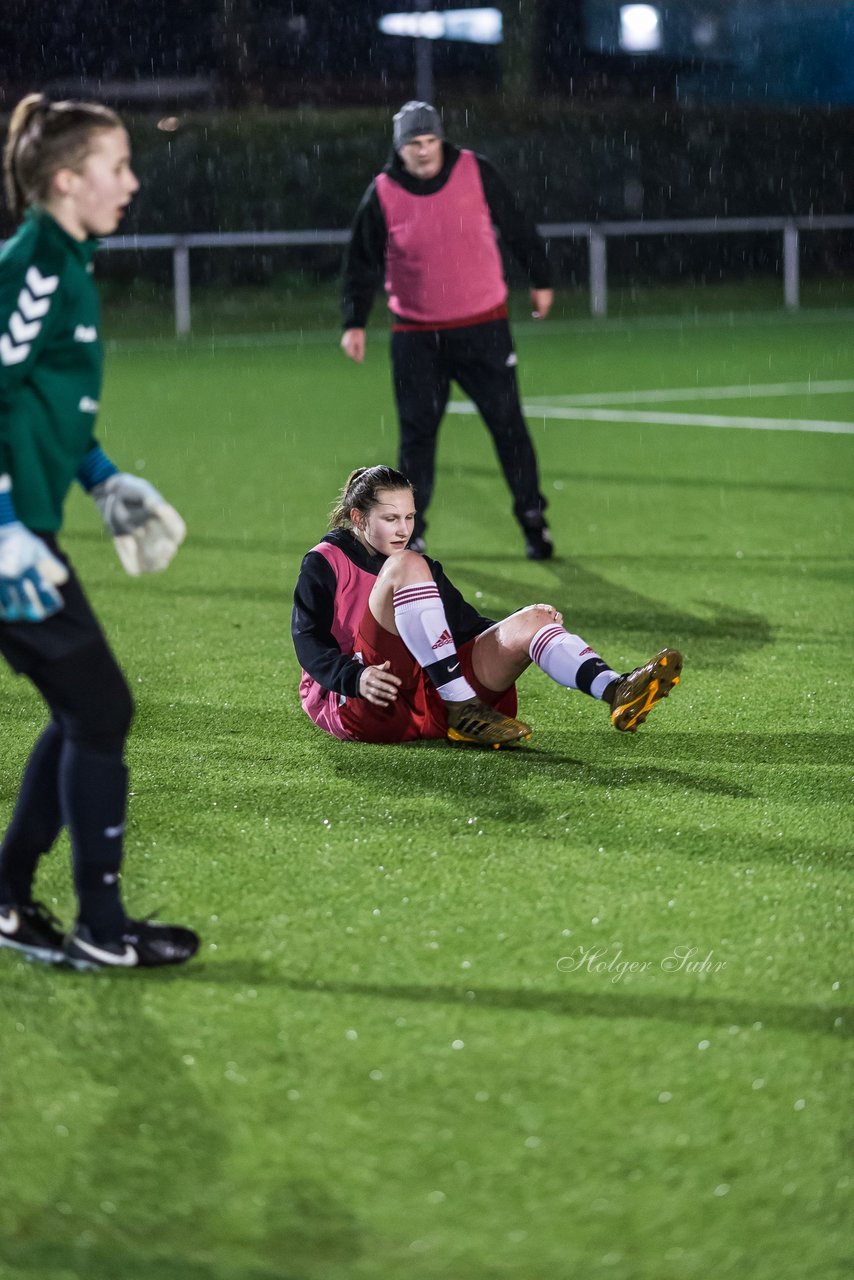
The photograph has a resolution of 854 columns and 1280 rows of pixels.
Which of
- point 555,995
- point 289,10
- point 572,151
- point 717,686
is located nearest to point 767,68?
point 572,151

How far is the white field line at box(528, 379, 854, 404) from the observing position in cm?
1535

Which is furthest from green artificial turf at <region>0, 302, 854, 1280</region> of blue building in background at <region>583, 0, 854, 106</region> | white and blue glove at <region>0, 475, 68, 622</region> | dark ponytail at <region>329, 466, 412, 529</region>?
blue building in background at <region>583, 0, 854, 106</region>

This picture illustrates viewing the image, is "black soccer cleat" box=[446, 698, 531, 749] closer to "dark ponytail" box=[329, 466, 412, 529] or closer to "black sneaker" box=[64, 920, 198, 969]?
"dark ponytail" box=[329, 466, 412, 529]

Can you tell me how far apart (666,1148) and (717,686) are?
326 centimetres

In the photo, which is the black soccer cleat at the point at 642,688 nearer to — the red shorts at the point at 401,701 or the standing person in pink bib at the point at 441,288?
the red shorts at the point at 401,701

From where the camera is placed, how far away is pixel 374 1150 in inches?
112

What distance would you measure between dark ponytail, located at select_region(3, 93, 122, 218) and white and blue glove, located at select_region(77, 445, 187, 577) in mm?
550

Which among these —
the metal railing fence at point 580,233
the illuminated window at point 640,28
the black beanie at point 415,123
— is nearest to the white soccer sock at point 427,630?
the black beanie at point 415,123

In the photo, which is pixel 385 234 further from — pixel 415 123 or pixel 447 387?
pixel 447 387

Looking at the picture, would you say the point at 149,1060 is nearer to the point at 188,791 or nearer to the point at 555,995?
the point at 555,995

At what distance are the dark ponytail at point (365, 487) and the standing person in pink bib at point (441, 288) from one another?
2.84 m

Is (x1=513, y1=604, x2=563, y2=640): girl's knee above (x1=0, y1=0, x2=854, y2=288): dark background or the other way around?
above

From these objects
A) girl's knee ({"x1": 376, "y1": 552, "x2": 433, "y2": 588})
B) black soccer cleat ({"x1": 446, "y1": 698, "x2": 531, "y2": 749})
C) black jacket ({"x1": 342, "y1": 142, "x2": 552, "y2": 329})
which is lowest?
black soccer cleat ({"x1": 446, "y1": 698, "x2": 531, "y2": 749})

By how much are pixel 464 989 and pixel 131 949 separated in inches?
26.9
